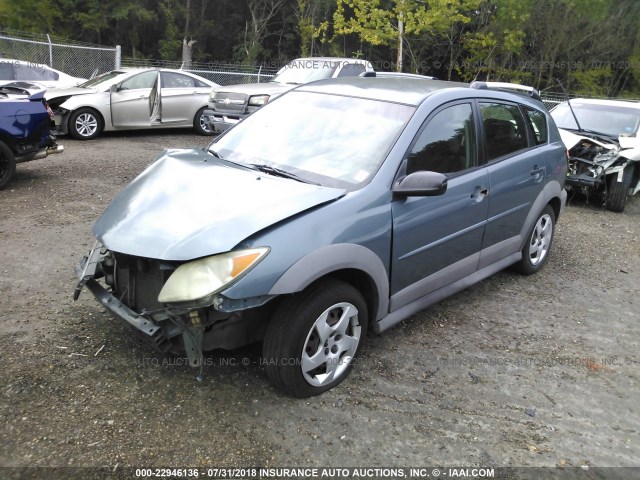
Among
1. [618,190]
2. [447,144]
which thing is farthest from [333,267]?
[618,190]

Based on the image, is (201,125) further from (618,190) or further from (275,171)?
(275,171)

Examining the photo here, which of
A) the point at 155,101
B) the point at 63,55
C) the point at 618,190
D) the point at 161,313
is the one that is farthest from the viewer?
the point at 63,55

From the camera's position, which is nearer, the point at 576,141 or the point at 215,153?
the point at 215,153

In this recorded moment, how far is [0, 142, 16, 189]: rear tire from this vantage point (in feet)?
21.7

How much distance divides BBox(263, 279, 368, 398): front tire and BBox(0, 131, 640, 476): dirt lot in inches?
5.3

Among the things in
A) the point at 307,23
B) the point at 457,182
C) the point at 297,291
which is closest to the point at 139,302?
the point at 297,291

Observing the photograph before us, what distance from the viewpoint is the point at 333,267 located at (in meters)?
2.87

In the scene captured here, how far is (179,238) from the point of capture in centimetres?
271

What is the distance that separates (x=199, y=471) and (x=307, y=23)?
33601mm

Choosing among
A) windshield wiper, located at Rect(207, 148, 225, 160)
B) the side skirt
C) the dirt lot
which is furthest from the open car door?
the side skirt

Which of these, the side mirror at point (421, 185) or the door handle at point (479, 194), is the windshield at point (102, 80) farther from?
the side mirror at point (421, 185)

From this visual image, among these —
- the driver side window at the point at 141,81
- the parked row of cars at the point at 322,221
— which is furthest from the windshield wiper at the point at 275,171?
the driver side window at the point at 141,81

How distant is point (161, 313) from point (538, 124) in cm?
373

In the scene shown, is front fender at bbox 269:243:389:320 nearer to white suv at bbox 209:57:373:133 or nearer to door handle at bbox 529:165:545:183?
door handle at bbox 529:165:545:183
